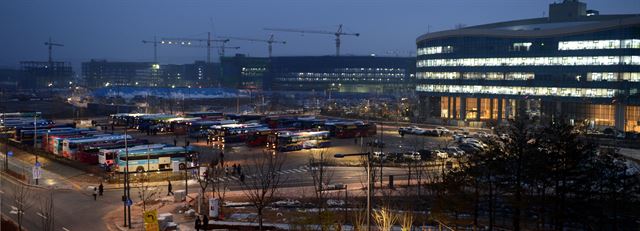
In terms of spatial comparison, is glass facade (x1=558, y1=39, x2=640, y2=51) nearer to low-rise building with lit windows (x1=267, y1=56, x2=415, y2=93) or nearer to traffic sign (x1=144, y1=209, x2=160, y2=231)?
traffic sign (x1=144, y1=209, x2=160, y2=231)

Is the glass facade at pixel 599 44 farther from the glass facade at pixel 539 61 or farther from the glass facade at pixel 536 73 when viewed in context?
the glass facade at pixel 539 61

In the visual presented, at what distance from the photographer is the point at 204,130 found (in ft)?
176

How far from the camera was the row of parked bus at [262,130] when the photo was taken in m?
45.5

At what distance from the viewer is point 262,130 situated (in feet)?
158

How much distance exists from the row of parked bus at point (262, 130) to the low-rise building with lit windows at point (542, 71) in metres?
20.4

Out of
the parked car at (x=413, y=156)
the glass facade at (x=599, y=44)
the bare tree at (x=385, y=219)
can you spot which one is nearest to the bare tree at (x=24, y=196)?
the bare tree at (x=385, y=219)

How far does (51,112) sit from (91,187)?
61457mm

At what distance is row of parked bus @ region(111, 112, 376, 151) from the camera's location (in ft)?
149

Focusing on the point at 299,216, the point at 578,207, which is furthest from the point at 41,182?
the point at 578,207

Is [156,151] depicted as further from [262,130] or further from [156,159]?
[262,130]

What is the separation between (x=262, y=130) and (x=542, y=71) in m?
36.3

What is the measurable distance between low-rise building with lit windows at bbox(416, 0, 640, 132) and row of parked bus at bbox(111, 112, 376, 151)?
66.9ft

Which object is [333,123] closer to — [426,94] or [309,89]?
[426,94]

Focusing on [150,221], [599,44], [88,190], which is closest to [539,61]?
[599,44]
